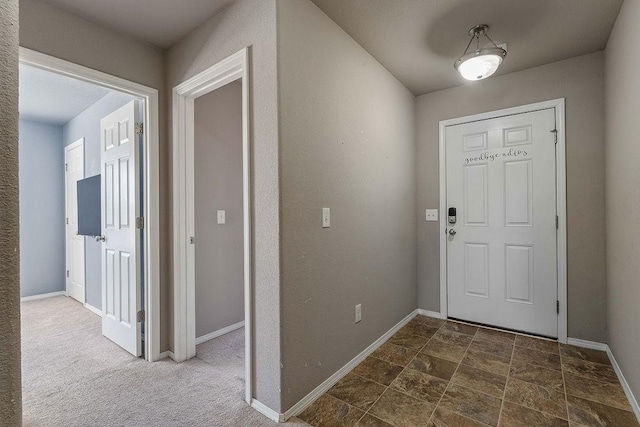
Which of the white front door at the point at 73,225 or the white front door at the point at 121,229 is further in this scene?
the white front door at the point at 73,225

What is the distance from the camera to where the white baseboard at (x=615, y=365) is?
5.64ft

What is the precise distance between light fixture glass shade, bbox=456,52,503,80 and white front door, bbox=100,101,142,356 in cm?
248

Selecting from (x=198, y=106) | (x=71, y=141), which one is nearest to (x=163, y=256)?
(x=198, y=106)

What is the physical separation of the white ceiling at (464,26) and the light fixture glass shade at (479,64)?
24cm

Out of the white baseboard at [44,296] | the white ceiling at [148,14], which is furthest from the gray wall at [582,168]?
the white baseboard at [44,296]

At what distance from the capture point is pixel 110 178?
267 cm

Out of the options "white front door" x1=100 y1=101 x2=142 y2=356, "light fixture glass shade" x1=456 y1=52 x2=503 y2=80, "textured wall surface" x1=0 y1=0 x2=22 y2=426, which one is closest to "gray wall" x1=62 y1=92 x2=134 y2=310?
"white front door" x1=100 y1=101 x2=142 y2=356

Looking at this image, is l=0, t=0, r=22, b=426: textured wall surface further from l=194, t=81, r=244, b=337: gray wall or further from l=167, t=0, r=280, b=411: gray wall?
l=194, t=81, r=244, b=337: gray wall

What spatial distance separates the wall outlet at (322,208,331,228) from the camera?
1966mm

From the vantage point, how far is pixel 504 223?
286 centimetres

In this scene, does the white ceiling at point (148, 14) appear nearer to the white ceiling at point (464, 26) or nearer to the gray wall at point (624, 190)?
the white ceiling at point (464, 26)

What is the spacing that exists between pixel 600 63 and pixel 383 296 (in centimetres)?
258

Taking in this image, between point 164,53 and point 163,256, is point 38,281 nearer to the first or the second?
point 163,256

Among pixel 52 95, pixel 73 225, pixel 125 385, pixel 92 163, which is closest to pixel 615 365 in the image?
pixel 125 385
